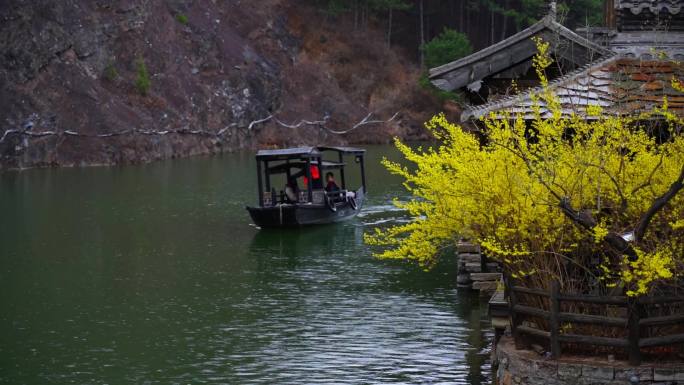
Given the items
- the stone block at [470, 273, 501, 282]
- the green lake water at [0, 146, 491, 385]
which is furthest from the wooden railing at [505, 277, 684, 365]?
the stone block at [470, 273, 501, 282]

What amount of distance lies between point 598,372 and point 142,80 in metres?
61.0

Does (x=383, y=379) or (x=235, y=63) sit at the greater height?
(x=235, y=63)

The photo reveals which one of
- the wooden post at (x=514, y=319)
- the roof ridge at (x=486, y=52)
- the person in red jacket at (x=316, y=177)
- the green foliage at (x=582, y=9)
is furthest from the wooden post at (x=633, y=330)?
the green foliage at (x=582, y=9)

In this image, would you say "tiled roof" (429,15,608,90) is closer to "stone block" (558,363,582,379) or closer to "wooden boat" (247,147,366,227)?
"stone block" (558,363,582,379)

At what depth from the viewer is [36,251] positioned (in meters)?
35.5

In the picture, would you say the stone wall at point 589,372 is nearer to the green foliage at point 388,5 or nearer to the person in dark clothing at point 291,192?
the person in dark clothing at point 291,192

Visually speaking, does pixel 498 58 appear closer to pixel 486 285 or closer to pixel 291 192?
pixel 486 285

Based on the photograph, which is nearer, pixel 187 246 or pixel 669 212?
pixel 669 212

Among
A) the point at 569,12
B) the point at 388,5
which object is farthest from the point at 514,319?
the point at 388,5

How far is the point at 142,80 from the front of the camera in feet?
241

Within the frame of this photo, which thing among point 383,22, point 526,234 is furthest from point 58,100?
point 526,234

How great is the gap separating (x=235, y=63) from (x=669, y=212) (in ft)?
231

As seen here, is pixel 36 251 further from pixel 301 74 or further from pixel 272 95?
pixel 301 74

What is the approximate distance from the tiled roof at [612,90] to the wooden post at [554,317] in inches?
130
